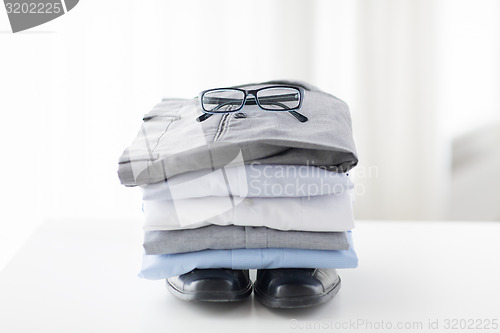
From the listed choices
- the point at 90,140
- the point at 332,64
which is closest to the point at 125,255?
the point at 90,140

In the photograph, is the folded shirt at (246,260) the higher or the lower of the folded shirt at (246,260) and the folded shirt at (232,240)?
the lower

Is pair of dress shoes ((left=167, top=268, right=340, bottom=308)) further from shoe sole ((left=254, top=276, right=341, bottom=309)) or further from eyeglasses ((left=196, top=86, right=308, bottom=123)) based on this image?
eyeglasses ((left=196, top=86, right=308, bottom=123))

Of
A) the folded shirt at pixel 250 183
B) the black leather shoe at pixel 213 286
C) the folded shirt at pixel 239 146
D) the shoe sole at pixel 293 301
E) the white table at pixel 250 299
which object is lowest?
the white table at pixel 250 299

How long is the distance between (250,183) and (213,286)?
4.9 inches

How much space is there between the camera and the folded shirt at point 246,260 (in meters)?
0.74

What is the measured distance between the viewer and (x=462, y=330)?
0.70 meters

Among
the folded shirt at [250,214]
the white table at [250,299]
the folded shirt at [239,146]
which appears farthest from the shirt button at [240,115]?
the white table at [250,299]

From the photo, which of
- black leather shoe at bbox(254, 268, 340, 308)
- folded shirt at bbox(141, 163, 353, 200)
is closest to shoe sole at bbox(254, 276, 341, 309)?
black leather shoe at bbox(254, 268, 340, 308)

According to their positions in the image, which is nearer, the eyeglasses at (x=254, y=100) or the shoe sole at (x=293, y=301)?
the shoe sole at (x=293, y=301)

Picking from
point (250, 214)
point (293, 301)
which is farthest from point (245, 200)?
point (293, 301)

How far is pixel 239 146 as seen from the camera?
71 centimetres

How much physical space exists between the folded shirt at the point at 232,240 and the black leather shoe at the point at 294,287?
0.11 ft

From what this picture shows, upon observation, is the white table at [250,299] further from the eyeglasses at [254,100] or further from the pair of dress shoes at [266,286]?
the eyeglasses at [254,100]

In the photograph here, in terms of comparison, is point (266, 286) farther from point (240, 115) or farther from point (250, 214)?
point (240, 115)
